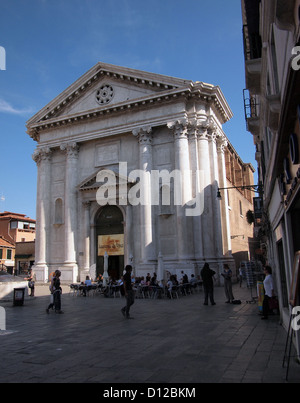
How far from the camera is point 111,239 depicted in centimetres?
2767

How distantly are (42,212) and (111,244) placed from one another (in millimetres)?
6541

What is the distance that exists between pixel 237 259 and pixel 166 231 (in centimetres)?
1174

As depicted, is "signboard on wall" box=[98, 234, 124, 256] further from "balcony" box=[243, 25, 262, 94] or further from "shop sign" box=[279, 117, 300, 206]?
"shop sign" box=[279, 117, 300, 206]

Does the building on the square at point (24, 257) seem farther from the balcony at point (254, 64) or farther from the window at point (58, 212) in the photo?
the balcony at point (254, 64)

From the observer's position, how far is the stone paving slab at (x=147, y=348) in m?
5.37

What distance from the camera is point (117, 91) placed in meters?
28.0

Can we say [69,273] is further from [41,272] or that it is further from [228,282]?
[228,282]

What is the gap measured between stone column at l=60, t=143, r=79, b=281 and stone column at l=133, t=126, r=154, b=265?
5944mm

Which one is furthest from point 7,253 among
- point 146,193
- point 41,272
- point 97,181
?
point 146,193

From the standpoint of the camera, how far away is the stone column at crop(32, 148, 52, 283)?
28.5 meters
